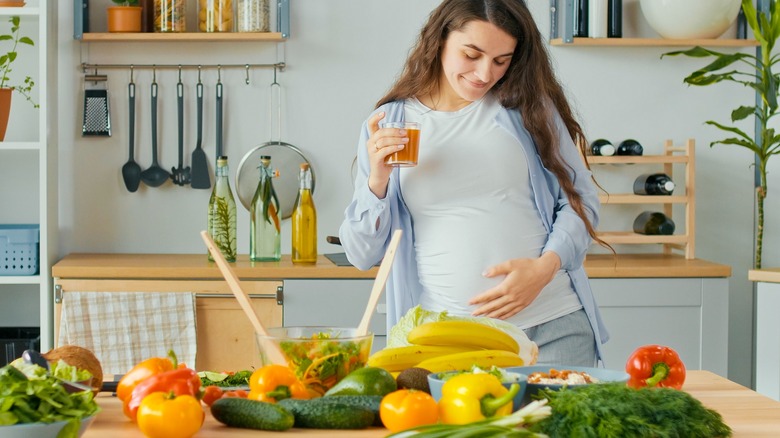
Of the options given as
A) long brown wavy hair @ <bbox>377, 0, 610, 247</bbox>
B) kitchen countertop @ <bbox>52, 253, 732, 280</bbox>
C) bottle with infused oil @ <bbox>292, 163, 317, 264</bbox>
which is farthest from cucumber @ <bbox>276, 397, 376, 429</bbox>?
bottle with infused oil @ <bbox>292, 163, 317, 264</bbox>

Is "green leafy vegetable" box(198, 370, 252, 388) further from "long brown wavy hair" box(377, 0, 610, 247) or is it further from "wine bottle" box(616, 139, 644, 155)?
"wine bottle" box(616, 139, 644, 155)

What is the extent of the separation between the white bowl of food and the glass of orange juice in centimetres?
55

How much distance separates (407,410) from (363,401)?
0.08 meters

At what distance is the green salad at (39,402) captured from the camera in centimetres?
108

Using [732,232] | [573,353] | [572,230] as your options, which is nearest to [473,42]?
[572,230]

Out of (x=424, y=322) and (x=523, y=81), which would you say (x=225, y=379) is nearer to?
(x=424, y=322)

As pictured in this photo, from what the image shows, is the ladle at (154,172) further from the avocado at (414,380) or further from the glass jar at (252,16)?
the avocado at (414,380)

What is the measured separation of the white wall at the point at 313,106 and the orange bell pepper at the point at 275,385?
2.32 meters

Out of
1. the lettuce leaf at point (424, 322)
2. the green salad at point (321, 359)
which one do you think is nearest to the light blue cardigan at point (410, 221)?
the lettuce leaf at point (424, 322)

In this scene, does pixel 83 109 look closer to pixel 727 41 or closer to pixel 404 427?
pixel 727 41

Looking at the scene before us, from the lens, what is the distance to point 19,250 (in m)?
3.23

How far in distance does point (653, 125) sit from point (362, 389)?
269 centimetres

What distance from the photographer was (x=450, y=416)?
47.0 inches

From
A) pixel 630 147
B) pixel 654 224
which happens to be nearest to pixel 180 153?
pixel 630 147
